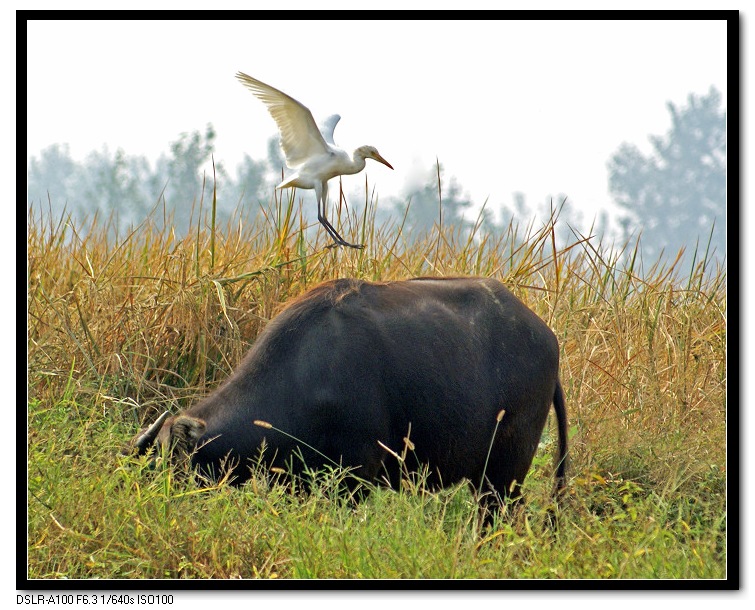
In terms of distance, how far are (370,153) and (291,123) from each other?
44 cm

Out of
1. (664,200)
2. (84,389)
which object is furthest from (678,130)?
(84,389)

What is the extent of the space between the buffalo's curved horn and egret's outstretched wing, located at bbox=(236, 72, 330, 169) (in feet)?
4.59

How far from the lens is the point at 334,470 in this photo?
3.87 metres

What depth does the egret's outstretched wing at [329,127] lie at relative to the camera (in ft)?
15.9

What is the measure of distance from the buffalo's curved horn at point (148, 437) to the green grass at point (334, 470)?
0.14m

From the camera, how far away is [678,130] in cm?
3080

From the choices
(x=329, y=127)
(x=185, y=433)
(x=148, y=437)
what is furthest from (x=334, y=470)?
(x=329, y=127)

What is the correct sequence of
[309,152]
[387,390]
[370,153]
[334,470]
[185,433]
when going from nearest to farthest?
[334,470] < [185,433] < [387,390] < [309,152] < [370,153]

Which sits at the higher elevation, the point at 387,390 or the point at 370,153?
the point at 370,153

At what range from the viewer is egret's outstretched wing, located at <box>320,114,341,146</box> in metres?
4.85

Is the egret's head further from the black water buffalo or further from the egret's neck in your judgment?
the black water buffalo

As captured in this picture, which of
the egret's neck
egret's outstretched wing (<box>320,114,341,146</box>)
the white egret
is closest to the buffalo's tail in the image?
the white egret

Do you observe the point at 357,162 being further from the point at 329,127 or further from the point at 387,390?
the point at 387,390

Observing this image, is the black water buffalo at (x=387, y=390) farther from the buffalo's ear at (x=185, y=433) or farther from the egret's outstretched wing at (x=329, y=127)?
the egret's outstretched wing at (x=329, y=127)
